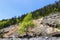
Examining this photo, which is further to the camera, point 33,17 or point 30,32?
point 33,17

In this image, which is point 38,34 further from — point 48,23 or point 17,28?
point 17,28

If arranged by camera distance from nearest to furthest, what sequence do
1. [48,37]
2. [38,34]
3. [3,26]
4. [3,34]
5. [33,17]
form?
[48,37] < [38,34] < [3,34] < [33,17] < [3,26]

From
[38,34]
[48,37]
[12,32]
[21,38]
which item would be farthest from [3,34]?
[48,37]

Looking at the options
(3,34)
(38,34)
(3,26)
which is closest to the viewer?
(38,34)

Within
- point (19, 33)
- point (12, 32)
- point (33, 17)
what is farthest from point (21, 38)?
point (33, 17)

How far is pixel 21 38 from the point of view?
54.8m

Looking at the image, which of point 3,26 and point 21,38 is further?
point 3,26

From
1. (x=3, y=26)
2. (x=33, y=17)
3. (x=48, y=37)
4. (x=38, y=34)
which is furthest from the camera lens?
(x=3, y=26)

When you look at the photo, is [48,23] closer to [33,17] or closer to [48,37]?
[48,37]

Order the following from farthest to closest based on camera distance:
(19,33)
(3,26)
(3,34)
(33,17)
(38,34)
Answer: (3,26) < (33,17) < (3,34) < (19,33) < (38,34)

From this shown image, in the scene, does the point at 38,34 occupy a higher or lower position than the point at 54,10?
lower

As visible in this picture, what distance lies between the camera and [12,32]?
59.6 meters

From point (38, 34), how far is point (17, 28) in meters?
10.9

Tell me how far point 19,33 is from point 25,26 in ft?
8.42
